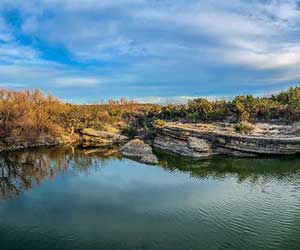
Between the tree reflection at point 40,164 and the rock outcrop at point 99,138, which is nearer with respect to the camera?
the tree reflection at point 40,164

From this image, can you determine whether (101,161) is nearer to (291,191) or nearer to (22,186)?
(22,186)

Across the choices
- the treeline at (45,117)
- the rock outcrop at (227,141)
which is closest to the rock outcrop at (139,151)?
the rock outcrop at (227,141)

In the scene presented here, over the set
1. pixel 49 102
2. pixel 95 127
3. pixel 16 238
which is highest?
pixel 49 102

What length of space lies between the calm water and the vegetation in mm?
13921

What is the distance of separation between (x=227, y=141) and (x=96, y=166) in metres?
19.9

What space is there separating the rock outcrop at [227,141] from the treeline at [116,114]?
5085 millimetres

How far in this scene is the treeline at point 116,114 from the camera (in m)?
59.4

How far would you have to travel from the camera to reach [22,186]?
3569cm

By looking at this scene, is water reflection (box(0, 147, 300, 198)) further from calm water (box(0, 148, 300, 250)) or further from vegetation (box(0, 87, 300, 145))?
vegetation (box(0, 87, 300, 145))

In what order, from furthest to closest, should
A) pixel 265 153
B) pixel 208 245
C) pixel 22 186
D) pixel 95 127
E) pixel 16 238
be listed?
pixel 95 127 → pixel 265 153 → pixel 22 186 → pixel 16 238 → pixel 208 245

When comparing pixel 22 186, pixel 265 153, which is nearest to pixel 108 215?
pixel 22 186

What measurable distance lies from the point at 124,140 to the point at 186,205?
43.1 metres

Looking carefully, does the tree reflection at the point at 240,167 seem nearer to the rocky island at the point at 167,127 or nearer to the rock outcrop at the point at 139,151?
the rock outcrop at the point at 139,151

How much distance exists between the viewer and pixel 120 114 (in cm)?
8769
